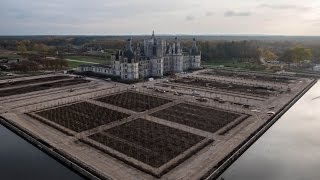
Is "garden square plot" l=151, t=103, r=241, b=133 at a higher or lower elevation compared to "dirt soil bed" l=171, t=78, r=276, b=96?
lower

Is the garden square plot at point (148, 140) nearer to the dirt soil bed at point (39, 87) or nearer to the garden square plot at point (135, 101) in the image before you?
the garden square plot at point (135, 101)

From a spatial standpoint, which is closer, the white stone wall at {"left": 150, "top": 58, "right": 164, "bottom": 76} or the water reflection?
the water reflection

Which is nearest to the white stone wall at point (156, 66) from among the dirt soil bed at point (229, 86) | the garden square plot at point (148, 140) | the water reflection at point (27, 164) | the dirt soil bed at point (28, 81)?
the dirt soil bed at point (229, 86)

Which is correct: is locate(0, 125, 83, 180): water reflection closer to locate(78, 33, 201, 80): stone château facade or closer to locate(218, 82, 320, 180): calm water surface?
locate(218, 82, 320, 180): calm water surface

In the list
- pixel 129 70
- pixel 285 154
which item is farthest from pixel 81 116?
pixel 129 70

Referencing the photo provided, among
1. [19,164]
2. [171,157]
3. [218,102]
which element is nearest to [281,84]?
[218,102]

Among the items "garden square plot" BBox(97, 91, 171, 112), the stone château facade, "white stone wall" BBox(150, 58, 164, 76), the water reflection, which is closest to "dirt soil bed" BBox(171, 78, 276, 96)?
"white stone wall" BBox(150, 58, 164, 76)

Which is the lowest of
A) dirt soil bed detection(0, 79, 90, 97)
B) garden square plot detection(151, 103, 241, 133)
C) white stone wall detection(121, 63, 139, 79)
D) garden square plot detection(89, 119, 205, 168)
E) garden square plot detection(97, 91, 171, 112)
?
garden square plot detection(89, 119, 205, 168)

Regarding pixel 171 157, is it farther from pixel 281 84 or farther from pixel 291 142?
pixel 281 84
